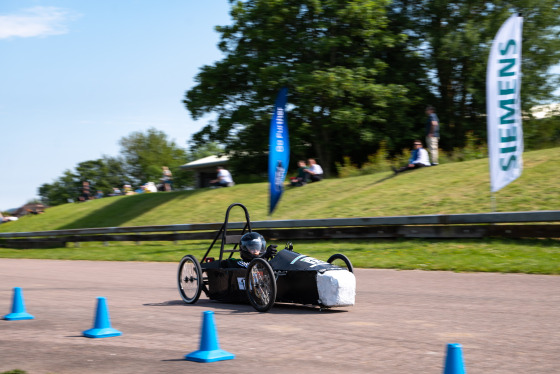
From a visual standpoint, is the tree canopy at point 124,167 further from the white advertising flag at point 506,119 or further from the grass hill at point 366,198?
the white advertising flag at point 506,119

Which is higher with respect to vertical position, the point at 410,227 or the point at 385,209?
the point at 385,209

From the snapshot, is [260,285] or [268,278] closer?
[268,278]

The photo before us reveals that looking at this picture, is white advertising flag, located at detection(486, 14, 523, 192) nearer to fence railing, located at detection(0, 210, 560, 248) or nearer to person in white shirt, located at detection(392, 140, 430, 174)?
fence railing, located at detection(0, 210, 560, 248)

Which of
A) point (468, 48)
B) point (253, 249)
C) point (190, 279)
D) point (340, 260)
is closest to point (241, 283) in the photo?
point (253, 249)

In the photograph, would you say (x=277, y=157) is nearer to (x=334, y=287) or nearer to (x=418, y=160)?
(x=418, y=160)

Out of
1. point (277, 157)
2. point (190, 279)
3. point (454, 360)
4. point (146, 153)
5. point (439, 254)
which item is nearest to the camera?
point (454, 360)

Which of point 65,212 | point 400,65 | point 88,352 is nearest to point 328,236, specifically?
point 88,352

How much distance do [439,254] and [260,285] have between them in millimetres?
6975

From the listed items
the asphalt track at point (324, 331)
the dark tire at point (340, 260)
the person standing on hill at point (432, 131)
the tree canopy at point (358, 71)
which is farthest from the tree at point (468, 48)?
the dark tire at point (340, 260)

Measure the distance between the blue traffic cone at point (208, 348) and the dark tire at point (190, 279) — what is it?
3777 millimetres

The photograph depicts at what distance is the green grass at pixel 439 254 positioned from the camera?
40.5ft

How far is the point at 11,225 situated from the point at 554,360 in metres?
38.0

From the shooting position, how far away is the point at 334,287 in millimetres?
7938

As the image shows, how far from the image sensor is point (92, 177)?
384 feet
